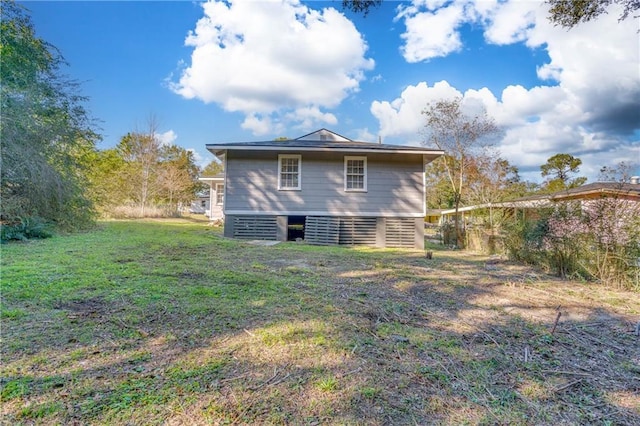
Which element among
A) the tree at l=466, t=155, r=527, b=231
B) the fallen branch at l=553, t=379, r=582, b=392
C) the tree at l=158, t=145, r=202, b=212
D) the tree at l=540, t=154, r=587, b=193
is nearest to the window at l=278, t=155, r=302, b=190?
the tree at l=466, t=155, r=527, b=231

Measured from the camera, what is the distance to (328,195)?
1058 cm

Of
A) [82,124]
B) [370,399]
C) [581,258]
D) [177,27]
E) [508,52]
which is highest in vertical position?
[508,52]

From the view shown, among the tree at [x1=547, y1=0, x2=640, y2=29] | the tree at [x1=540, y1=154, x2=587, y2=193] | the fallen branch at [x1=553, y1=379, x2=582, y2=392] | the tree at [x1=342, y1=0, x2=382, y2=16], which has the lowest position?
the fallen branch at [x1=553, y1=379, x2=582, y2=392]

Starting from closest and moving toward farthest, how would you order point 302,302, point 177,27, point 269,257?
1. point 302,302
2. point 269,257
3. point 177,27

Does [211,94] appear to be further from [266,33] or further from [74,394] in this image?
[74,394]

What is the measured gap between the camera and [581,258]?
17.9 ft

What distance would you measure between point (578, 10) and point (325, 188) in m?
7.38

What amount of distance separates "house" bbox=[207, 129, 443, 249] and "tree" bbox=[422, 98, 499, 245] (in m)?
3.31

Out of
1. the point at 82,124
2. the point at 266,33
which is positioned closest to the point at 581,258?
the point at 266,33

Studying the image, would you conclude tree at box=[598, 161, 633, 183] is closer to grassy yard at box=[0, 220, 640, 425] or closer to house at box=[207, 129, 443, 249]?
grassy yard at box=[0, 220, 640, 425]

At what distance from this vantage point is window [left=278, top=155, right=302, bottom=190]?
10586mm

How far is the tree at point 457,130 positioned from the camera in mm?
12695

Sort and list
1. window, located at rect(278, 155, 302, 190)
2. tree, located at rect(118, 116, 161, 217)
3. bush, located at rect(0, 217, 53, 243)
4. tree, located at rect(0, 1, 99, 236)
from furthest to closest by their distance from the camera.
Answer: tree, located at rect(118, 116, 161, 217)
window, located at rect(278, 155, 302, 190)
tree, located at rect(0, 1, 99, 236)
bush, located at rect(0, 217, 53, 243)

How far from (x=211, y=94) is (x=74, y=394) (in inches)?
620
